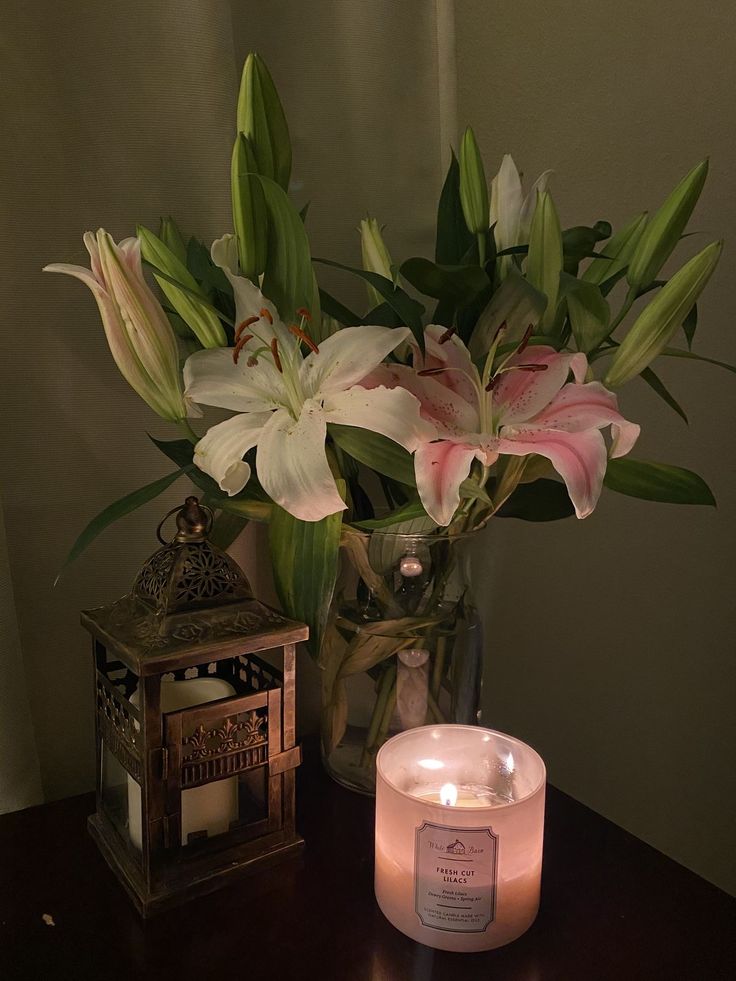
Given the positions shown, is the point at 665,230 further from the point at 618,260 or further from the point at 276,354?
the point at 276,354

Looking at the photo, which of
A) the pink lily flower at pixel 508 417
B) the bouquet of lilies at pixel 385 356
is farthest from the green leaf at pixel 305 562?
the pink lily flower at pixel 508 417

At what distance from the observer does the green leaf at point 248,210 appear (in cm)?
53

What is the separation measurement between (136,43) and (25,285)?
0.75 ft

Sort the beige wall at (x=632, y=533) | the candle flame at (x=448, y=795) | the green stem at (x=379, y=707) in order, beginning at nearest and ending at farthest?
the candle flame at (x=448, y=795), the green stem at (x=379, y=707), the beige wall at (x=632, y=533)

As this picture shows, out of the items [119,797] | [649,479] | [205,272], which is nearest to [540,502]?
[649,479]

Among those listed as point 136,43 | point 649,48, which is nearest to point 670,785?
point 649,48

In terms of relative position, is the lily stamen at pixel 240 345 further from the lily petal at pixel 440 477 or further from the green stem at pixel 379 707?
the green stem at pixel 379 707

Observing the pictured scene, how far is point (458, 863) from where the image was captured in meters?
0.54

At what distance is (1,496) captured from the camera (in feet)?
2.41

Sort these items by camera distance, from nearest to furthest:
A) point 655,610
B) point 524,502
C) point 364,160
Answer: point 524,502, point 364,160, point 655,610

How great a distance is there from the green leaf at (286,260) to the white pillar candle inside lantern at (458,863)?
326 millimetres

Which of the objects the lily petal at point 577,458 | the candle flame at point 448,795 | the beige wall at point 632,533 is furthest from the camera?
the beige wall at point 632,533

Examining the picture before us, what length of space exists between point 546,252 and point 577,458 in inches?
6.1

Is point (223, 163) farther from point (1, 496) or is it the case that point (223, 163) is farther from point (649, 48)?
point (649, 48)
